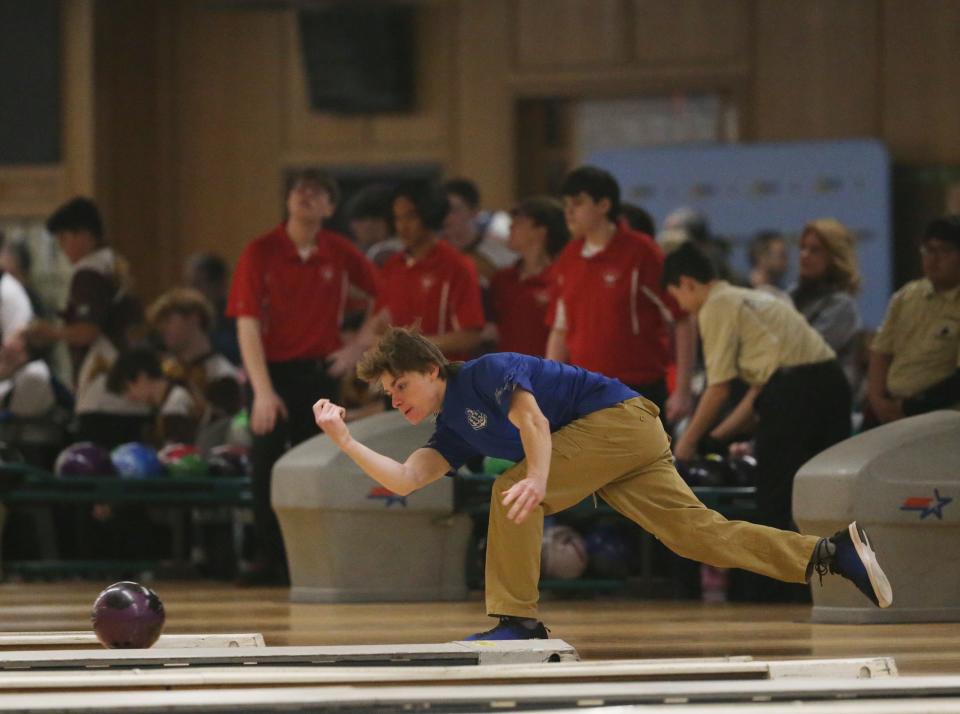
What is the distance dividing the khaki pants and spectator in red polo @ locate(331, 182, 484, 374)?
2.52 meters

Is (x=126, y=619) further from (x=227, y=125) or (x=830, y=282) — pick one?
(x=227, y=125)

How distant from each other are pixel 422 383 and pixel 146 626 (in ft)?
3.36

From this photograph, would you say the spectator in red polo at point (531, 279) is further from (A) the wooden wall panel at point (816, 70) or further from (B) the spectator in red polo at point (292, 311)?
(A) the wooden wall panel at point (816, 70)

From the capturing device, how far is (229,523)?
917cm

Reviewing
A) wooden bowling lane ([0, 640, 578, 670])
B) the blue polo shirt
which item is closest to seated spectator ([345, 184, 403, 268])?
the blue polo shirt

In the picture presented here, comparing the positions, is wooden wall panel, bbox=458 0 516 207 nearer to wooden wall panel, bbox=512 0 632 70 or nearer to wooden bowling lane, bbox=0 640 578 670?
wooden wall panel, bbox=512 0 632 70

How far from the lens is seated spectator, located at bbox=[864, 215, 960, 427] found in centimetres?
724

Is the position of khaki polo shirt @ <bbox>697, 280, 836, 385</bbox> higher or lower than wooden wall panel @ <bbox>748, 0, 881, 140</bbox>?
lower

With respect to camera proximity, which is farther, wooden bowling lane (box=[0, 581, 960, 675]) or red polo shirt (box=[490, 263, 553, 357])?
red polo shirt (box=[490, 263, 553, 357])

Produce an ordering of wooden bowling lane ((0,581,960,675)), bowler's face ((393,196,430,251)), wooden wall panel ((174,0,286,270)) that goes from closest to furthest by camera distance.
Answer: wooden bowling lane ((0,581,960,675)), bowler's face ((393,196,430,251)), wooden wall panel ((174,0,286,270))

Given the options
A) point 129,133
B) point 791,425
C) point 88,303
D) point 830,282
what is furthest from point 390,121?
point 791,425

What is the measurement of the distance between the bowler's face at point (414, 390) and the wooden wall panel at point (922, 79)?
7.89 m

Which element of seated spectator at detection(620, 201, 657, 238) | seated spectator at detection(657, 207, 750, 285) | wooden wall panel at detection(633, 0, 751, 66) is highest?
wooden wall panel at detection(633, 0, 751, 66)

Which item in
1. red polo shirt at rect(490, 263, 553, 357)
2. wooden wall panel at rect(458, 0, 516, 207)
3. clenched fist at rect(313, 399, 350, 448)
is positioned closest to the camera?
clenched fist at rect(313, 399, 350, 448)
